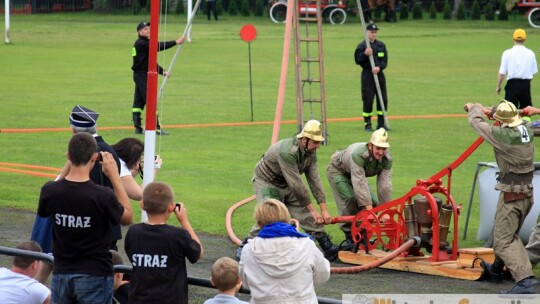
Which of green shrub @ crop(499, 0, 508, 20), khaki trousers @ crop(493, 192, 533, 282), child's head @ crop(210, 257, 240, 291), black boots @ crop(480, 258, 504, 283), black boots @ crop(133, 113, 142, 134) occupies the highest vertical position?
child's head @ crop(210, 257, 240, 291)

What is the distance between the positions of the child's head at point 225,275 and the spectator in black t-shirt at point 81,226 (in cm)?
85

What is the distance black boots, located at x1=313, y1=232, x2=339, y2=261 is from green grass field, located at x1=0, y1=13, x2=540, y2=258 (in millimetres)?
1122

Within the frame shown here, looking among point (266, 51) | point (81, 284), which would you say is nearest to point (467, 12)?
point (266, 51)

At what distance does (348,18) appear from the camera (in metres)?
63.0

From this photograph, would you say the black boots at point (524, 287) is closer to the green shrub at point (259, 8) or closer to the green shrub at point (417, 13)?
the green shrub at point (417, 13)

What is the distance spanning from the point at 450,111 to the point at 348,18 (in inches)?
1550

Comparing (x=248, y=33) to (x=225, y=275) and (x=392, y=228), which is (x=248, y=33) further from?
(x=225, y=275)

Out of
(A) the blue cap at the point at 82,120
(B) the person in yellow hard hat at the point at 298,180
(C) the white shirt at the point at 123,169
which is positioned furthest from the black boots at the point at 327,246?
(A) the blue cap at the point at 82,120

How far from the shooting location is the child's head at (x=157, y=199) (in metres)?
6.36

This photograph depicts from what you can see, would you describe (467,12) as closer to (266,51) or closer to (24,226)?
(266,51)

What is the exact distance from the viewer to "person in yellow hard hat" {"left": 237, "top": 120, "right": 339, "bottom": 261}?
10.9 metres

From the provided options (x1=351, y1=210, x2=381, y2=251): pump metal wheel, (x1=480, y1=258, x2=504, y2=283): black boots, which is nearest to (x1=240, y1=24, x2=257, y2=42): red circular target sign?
(x1=351, y1=210, x2=381, y2=251): pump metal wheel

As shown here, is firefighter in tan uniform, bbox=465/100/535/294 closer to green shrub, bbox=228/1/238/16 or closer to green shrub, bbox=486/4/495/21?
green shrub, bbox=486/4/495/21

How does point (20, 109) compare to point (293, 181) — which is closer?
point (293, 181)
